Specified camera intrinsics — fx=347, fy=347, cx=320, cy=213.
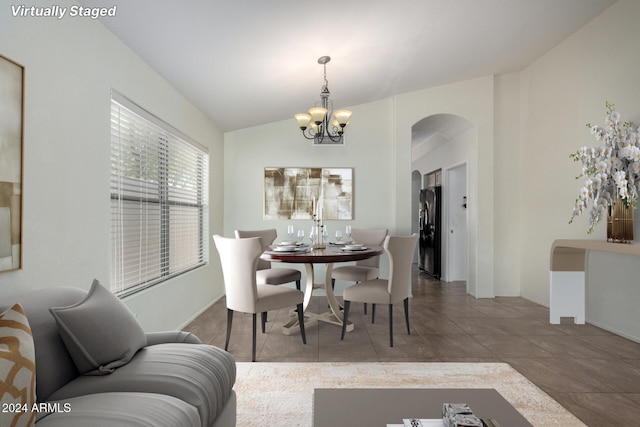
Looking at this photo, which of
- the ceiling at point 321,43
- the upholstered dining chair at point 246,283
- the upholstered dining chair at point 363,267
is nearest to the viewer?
the ceiling at point 321,43

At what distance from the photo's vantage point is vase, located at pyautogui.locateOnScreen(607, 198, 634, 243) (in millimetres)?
2918

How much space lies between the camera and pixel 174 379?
A: 142 centimetres

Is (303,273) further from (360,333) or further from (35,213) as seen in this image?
(35,213)

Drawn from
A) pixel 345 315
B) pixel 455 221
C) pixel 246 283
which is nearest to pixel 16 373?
pixel 246 283

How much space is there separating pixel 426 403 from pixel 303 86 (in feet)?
11.8

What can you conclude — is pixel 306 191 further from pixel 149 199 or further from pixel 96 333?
pixel 96 333

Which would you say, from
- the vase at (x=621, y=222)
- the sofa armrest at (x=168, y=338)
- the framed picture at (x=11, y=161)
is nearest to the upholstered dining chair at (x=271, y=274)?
the sofa armrest at (x=168, y=338)

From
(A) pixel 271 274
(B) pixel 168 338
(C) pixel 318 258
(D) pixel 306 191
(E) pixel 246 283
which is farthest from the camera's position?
(D) pixel 306 191

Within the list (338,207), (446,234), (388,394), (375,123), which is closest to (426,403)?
(388,394)

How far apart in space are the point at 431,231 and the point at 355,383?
16.3 ft

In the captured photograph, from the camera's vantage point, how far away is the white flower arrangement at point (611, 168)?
2.79 m

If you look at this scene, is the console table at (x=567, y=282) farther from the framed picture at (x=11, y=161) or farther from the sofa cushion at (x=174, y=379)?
the framed picture at (x=11, y=161)

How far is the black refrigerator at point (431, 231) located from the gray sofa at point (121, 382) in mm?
5613

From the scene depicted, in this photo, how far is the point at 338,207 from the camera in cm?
529
